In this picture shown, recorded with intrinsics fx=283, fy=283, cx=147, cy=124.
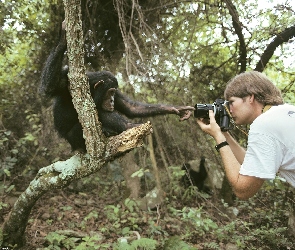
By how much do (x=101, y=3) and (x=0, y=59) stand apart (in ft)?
8.22

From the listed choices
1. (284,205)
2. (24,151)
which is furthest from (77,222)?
(284,205)

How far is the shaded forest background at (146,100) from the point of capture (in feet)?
14.7

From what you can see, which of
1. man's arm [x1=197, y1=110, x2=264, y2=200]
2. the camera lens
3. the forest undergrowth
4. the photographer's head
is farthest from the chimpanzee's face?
the forest undergrowth

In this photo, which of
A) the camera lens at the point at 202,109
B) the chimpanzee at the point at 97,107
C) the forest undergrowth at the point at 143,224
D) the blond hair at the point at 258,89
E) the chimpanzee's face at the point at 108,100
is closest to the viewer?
the blond hair at the point at 258,89

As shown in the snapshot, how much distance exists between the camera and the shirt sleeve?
1.92m

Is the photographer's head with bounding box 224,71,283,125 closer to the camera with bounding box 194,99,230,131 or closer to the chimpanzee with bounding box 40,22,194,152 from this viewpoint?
the camera with bounding box 194,99,230,131

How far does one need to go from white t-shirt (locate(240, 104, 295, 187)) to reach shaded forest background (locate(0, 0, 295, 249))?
2.19 metres

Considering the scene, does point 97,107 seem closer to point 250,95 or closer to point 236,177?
point 250,95

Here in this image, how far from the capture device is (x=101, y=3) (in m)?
5.46

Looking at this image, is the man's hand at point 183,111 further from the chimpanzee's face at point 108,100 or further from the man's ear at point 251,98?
the man's ear at point 251,98

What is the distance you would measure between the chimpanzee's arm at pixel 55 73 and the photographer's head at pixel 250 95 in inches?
69.2

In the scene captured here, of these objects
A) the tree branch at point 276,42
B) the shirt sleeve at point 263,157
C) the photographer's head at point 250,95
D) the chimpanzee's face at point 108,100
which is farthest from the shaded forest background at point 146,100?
the shirt sleeve at point 263,157

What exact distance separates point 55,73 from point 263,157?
2.32m

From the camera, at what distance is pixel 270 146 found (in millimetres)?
1930
